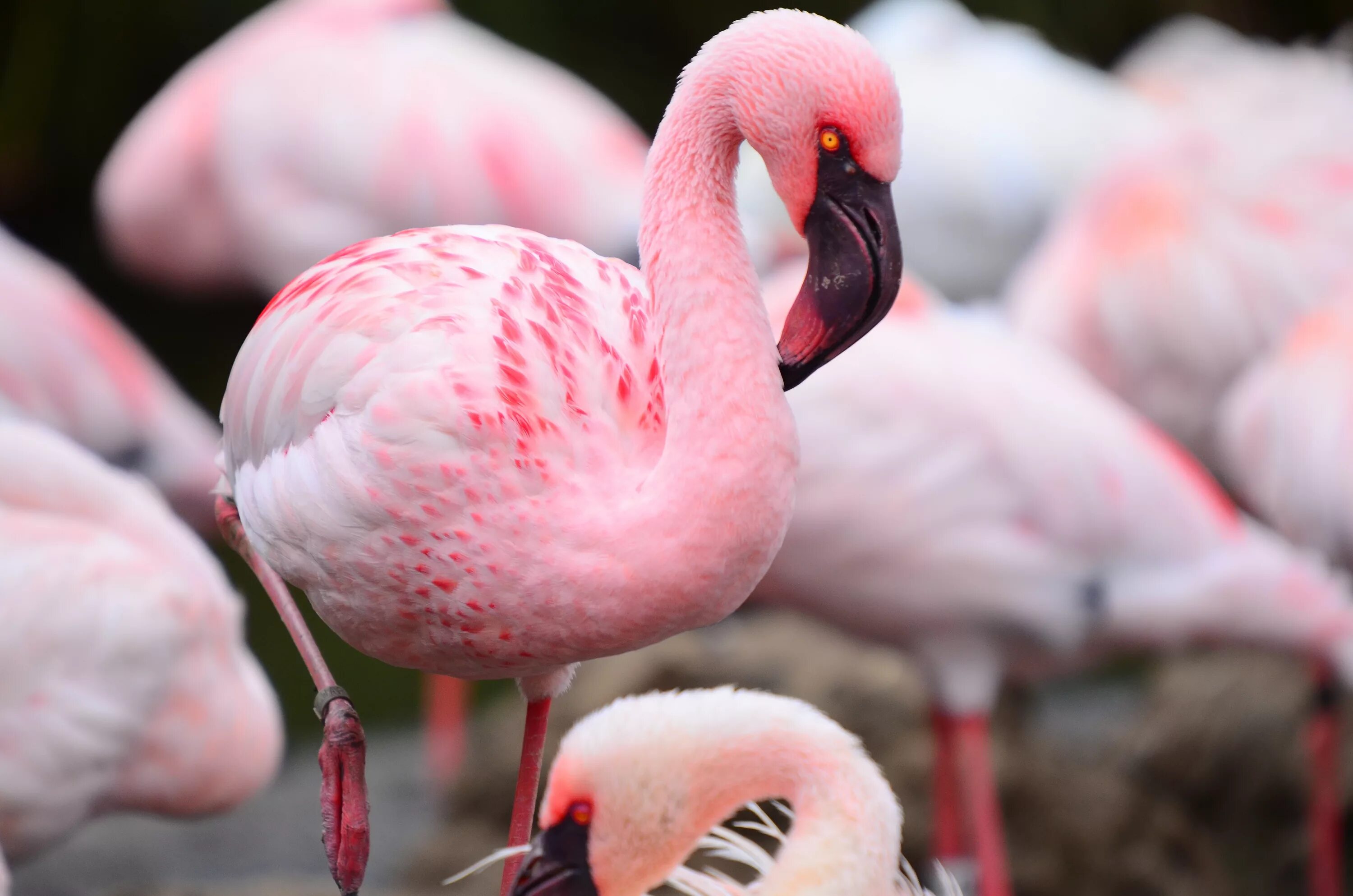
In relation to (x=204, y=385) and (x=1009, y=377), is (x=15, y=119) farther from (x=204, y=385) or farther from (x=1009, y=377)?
(x=1009, y=377)

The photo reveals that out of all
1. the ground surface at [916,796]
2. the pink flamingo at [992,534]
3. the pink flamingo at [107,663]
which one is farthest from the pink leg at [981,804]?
the pink flamingo at [107,663]

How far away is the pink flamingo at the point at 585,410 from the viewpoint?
4.68ft

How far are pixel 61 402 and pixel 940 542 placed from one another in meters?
1.80

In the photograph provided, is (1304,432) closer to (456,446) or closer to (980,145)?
(980,145)

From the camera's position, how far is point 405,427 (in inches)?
59.5

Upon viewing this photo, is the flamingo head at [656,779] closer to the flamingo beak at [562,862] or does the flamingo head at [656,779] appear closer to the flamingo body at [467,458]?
the flamingo beak at [562,862]

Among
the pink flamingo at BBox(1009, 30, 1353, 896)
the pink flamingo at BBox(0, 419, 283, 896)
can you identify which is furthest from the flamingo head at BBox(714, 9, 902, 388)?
the pink flamingo at BBox(1009, 30, 1353, 896)

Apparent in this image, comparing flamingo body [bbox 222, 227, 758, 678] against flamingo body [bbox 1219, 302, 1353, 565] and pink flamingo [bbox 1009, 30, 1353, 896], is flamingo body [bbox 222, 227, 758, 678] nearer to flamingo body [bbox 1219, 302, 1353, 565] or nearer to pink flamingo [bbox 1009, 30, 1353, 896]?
flamingo body [bbox 1219, 302, 1353, 565]

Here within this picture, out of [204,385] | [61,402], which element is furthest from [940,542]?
[204,385]

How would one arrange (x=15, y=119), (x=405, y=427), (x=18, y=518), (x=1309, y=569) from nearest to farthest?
→ (x=405, y=427) < (x=18, y=518) < (x=1309, y=569) < (x=15, y=119)

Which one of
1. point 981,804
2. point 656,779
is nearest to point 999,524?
point 981,804

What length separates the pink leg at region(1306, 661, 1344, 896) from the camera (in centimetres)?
350

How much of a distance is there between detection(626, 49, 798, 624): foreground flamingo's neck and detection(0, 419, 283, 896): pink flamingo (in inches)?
48.0

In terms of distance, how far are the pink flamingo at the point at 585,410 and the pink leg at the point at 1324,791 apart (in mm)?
2430
